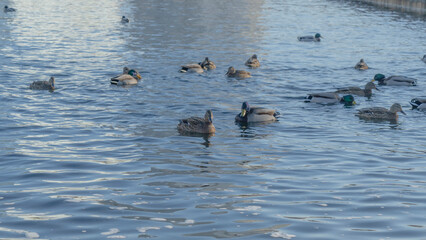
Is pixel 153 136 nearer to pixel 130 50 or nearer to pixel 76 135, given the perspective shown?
pixel 76 135

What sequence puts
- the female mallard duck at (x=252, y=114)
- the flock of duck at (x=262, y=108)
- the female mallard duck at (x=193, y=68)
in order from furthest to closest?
the female mallard duck at (x=193, y=68), the female mallard duck at (x=252, y=114), the flock of duck at (x=262, y=108)

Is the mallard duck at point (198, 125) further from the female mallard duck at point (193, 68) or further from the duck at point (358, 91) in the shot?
the female mallard duck at point (193, 68)

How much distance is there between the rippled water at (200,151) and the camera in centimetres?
1254

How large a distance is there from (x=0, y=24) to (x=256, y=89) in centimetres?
3410

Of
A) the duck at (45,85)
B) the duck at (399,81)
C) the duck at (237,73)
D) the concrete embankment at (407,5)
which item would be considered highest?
the concrete embankment at (407,5)

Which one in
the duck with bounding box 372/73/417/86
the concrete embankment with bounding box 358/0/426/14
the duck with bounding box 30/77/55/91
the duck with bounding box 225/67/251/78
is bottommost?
the duck with bounding box 30/77/55/91

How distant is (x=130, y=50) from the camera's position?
138ft

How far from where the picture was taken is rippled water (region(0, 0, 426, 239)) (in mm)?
12539

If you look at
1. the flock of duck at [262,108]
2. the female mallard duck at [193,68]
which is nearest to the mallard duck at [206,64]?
the flock of duck at [262,108]

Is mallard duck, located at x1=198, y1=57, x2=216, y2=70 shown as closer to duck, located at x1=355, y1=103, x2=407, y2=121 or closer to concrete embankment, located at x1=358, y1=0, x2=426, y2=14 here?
duck, located at x1=355, y1=103, x2=407, y2=121

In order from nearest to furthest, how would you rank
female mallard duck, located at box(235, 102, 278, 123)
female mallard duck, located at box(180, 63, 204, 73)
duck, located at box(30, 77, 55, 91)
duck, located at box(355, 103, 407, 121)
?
female mallard duck, located at box(235, 102, 278, 123) → duck, located at box(355, 103, 407, 121) → duck, located at box(30, 77, 55, 91) → female mallard duck, located at box(180, 63, 204, 73)

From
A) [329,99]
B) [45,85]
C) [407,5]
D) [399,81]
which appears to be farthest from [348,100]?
[407,5]

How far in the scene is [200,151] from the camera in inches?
734

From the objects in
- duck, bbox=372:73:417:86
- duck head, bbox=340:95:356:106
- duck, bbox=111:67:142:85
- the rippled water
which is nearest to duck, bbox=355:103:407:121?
the rippled water
